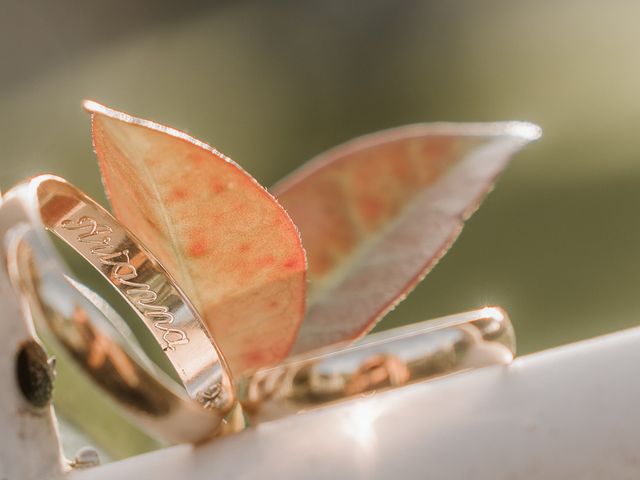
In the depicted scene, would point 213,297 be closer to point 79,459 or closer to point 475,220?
point 79,459

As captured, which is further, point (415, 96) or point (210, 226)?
point (415, 96)

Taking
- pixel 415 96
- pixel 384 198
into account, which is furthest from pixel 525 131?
pixel 415 96

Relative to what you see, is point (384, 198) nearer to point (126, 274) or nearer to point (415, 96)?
point (126, 274)

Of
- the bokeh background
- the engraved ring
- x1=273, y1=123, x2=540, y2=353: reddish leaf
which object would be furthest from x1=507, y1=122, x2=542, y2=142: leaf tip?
the bokeh background

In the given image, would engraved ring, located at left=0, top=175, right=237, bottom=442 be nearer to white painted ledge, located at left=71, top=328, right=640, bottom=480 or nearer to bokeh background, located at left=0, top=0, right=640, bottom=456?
white painted ledge, located at left=71, top=328, right=640, bottom=480

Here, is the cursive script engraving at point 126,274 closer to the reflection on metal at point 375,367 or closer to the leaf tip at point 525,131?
the reflection on metal at point 375,367
